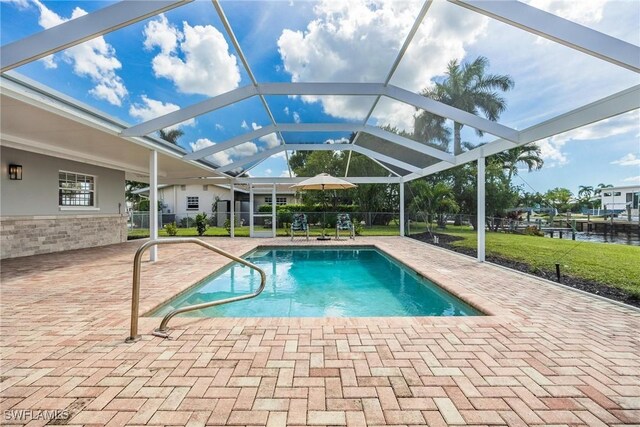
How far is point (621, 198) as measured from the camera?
7.51m

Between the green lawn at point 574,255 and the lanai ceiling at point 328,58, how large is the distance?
2931 millimetres

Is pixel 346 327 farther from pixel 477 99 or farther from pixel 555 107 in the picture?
pixel 477 99

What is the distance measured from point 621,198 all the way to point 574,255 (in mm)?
1692

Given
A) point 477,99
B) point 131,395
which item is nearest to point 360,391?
point 131,395

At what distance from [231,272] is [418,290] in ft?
14.2

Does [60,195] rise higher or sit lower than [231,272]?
higher

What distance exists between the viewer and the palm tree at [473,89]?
5.75m

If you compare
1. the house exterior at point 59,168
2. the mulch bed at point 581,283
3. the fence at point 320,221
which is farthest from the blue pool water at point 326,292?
the fence at point 320,221

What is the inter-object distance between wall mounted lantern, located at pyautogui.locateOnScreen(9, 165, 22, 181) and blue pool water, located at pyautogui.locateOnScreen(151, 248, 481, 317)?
18.5 feet

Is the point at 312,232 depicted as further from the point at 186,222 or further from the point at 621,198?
the point at 621,198

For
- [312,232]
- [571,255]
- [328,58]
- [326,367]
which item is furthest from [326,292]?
[312,232]

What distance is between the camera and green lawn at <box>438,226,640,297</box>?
5.89 metres

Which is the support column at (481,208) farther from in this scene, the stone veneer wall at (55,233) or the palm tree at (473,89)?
the stone veneer wall at (55,233)

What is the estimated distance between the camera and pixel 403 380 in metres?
2.38
